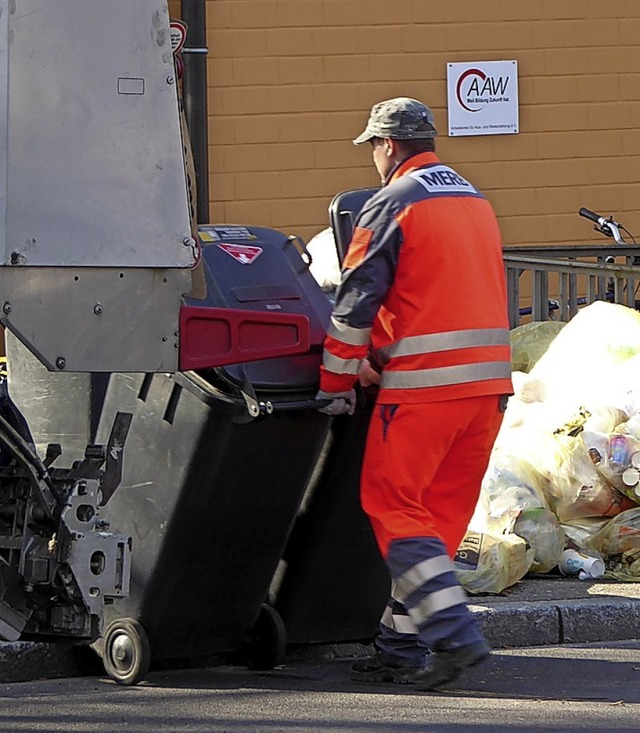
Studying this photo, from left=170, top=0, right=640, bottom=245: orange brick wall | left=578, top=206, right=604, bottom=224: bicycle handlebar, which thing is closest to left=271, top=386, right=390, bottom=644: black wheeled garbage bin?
left=578, top=206, right=604, bottom=224: bicycle handlebar

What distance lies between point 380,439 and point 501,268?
66 centimetres

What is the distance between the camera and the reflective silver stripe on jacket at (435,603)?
4.82m

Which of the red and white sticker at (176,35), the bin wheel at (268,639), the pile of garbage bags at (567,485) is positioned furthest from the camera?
the pile of garbage bags at (567,485)

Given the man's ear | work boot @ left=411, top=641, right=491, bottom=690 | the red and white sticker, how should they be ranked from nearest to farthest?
1. the red and white sticker
2. work boot @ left=411, top=641, right=491, bottom=690
3. the man's ear

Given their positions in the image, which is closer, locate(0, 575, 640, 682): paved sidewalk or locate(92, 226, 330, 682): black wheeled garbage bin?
locate(92, 226, 330, 682): black wheeled garbage bin

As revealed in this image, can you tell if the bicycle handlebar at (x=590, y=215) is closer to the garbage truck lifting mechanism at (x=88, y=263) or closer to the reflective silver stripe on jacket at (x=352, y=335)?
the reflective silver stripe on jacket at (x=352, y=335)

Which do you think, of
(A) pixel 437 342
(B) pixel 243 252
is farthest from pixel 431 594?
A: (B) pixel 243 252

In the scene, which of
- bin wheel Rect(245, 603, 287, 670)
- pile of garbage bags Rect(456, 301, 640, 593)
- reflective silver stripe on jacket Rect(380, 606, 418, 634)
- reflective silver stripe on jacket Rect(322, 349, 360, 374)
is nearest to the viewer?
reflective silver stripe on jacket Rect(322, 349, 360, 374)

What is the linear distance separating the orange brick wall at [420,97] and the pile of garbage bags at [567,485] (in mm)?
3293

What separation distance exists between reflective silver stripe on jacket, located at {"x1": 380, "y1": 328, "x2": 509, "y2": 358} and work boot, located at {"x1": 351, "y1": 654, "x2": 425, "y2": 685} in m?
0.94

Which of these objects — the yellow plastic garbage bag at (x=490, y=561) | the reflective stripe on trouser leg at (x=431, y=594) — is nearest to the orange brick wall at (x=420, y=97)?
the yellow plastic garbage bag at (x=490, y=561)

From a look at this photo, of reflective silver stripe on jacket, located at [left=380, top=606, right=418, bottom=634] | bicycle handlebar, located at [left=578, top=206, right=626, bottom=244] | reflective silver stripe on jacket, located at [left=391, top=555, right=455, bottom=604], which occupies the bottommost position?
reflective silver stripe on jacket, located at [left=380, top=606, right=418, bottom=634]

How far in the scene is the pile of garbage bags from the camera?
651 centimetres

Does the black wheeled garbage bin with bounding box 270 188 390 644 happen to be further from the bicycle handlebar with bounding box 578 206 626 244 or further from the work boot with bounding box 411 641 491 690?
the bicycle handlebar with bounding box 578 206 626 244
